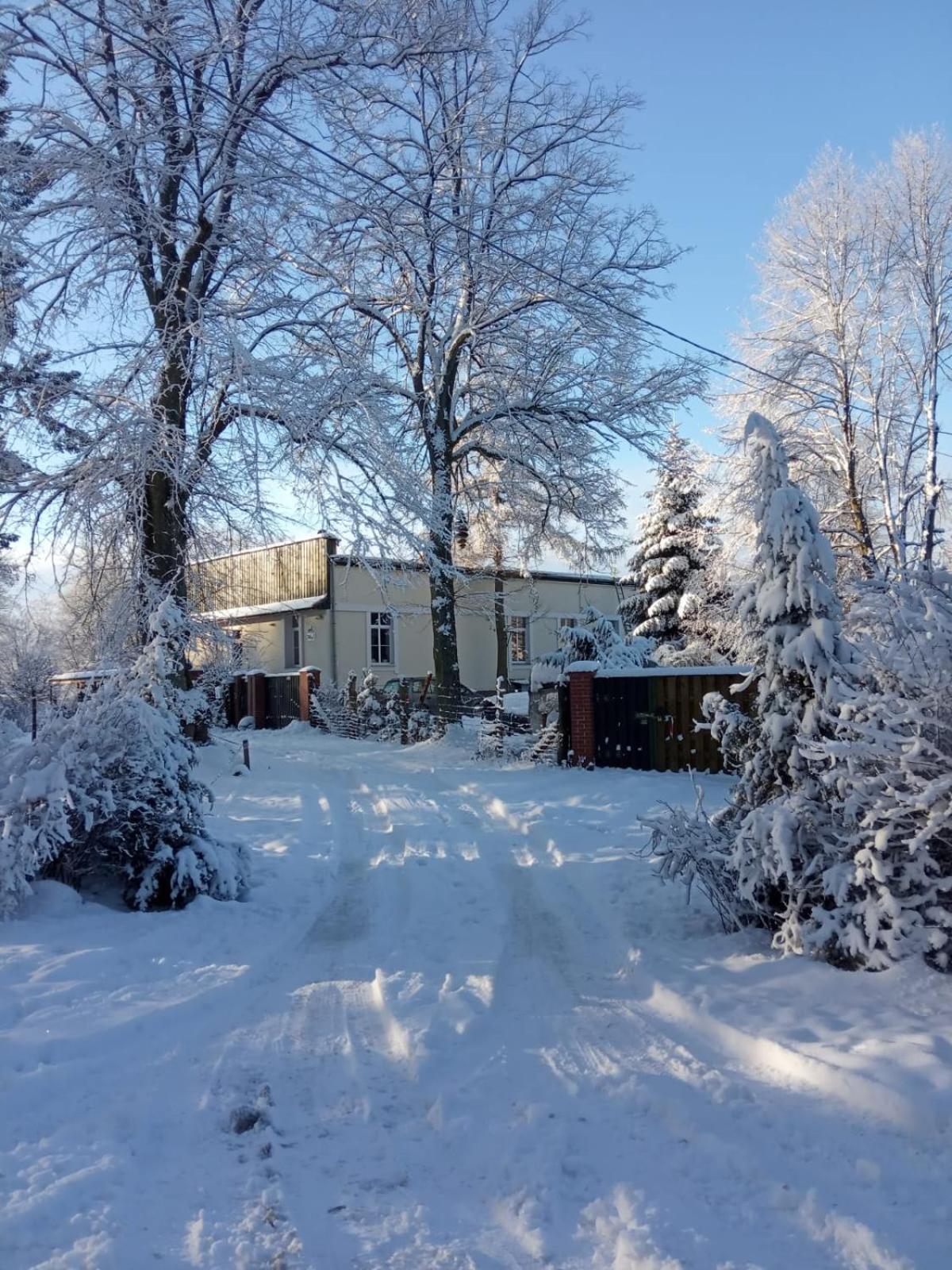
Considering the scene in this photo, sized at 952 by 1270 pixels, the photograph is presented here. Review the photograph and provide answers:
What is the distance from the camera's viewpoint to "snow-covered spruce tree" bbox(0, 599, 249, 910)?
6.25 metres

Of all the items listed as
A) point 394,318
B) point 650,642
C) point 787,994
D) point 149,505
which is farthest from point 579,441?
point 787,994

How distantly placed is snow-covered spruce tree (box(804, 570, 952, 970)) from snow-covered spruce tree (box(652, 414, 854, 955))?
165 mm

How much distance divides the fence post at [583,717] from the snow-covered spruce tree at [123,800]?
7939 mm

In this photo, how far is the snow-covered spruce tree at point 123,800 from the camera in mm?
6246

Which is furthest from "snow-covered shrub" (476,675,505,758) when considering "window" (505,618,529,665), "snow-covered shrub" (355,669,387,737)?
"window" (505,618,529,665)

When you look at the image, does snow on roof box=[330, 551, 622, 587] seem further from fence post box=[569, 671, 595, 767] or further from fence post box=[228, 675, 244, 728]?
fence post box=[228, 675, 244, 728]

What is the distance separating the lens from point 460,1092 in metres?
4.03

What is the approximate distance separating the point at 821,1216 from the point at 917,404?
1995 cm

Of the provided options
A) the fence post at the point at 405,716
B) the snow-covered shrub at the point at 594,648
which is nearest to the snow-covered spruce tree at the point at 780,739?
the snow-covered shrub at the point at 594,648

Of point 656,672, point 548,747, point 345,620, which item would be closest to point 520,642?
point 345,620

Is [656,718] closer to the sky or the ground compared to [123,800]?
closer to the sky

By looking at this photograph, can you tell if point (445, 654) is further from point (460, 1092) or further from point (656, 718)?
point (460, 1092)

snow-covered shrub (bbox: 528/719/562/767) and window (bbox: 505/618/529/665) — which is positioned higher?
window (bbox: 505/618/529/665)

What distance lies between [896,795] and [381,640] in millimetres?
27295
